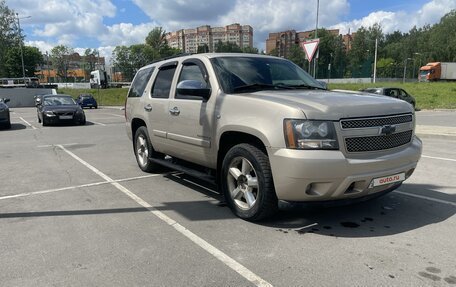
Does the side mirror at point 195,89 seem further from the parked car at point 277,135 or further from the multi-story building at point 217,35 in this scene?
the multi-story building at point 217,35

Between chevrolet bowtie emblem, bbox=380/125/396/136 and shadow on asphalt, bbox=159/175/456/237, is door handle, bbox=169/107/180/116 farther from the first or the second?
chevrolet bowtie emblem, bbox=380/125/396/136

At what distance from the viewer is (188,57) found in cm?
590

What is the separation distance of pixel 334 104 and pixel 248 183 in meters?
1.26

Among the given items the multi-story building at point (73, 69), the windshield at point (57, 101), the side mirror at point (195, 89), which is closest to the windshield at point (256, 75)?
the side mirror at point (195, 89)

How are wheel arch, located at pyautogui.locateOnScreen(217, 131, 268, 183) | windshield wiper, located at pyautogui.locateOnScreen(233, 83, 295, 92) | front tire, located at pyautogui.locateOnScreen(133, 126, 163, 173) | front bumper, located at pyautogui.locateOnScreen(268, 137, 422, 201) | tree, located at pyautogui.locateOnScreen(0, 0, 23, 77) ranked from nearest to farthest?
front bumper, located at pyautogui.locateOnScreen(268, 137, 422, 201)
wheel arch, located at pyautogui.locateOnScreen(217, 131, 268, 183)
windshield wiper, located at pyautogui.locateOnScreen(233, 83, 295, 92)
front tire, located at pyautogui.locateOnScreen(133, 126, 163, 173)
tree, located at pyautogui.locateOnScreen(0, 0, 23, 77)

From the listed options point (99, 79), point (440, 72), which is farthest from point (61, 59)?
point (440, 72)

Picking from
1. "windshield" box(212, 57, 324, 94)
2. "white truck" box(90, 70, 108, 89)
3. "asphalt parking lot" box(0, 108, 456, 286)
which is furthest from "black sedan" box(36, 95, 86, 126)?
"white truck" box(90, 70, 108, 89)

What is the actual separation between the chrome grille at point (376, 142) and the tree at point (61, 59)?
421 feet

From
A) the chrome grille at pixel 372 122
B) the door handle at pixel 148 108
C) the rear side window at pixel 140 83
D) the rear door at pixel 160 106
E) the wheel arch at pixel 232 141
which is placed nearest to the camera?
the chrome grille at pixel 372 122

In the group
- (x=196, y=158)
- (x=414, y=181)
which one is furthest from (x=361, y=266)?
(x=414, y=181)

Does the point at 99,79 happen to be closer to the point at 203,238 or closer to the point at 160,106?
the point at 160,106

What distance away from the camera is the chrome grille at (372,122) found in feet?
13.0

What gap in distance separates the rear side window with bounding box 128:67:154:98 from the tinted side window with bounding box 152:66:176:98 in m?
0.44

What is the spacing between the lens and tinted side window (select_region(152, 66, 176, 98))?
244 inches
